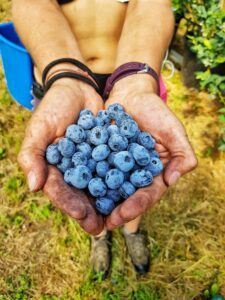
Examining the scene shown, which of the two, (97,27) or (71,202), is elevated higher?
(97,27)

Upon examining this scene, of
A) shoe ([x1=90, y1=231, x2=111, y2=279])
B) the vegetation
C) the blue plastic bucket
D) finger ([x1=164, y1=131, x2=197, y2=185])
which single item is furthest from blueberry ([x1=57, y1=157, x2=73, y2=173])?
the vegetation

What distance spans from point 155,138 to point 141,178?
21cm

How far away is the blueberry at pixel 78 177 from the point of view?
1.16 meters

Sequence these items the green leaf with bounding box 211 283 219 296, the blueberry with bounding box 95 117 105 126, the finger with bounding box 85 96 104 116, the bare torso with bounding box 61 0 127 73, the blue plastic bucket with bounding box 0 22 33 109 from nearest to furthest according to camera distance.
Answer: the blueberry with bounding box 95 117 105 126 → the finger with bounding box 85 96 104 116 → the bare torso with bounding box 61 0 127 73 → the green leaf with bounding box 211 283 219 296 → the blue plastic bucket with bounding box 0 22 33 109

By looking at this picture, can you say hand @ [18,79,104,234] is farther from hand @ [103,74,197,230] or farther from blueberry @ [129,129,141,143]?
blueberry @ [129,129,141,143]

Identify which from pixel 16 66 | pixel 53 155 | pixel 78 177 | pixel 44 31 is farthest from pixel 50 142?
pixel 16 66

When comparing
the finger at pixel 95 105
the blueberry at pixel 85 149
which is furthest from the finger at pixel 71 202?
the finger at pixel 95 105

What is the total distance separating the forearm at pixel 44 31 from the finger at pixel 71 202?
0.60 m

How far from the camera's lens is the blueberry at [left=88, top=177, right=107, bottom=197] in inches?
46.4

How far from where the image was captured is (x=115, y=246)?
2.04 metres

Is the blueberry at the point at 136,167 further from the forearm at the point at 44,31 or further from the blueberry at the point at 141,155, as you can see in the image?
the forearm at the point at 44,31

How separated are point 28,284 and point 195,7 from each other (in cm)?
208

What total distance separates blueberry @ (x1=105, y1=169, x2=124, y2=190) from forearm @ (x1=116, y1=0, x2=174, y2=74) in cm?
63

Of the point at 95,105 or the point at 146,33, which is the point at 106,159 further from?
the point at 146,33
